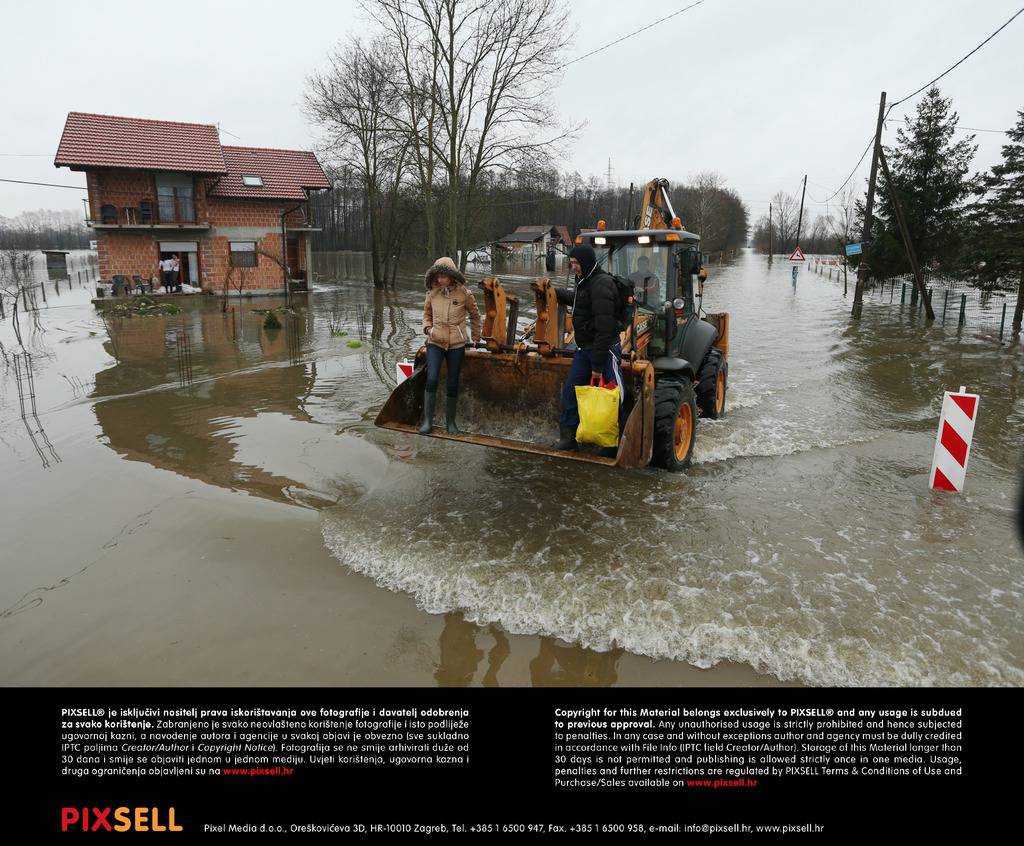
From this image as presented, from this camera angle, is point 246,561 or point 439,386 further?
point 439,386

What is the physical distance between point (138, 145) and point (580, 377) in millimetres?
28241

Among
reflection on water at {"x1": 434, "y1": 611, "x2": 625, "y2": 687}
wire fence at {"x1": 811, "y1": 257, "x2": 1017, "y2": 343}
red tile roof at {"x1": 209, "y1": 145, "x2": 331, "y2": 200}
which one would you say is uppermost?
red tile roof at {"x1": 209, "y1": 145, "x2": 331, "y2": 200}

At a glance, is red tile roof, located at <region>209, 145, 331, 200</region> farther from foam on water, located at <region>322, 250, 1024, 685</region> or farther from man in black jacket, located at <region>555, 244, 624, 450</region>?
man in black jacket, located at <region>555, 244, 624, 450</region>

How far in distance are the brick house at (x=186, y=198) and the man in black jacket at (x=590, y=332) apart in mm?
21239

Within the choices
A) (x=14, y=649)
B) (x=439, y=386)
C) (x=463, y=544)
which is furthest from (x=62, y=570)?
(x=439, y=386)

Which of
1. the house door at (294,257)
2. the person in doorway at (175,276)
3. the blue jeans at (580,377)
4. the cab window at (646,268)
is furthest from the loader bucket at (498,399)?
the house door at (294,257)

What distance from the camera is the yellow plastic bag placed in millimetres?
5508

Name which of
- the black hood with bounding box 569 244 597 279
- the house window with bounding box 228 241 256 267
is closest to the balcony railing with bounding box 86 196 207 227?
the house window with bounding box 228 241 256 267

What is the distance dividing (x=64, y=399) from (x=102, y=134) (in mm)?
21833

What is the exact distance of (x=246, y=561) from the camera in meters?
4.98

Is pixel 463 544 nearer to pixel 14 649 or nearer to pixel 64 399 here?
pixel 14 649

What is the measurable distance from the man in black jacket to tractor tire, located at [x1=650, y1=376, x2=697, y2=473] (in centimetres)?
74

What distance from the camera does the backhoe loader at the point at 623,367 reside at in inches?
227

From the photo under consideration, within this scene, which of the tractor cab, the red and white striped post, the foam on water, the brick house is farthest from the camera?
the brick house
